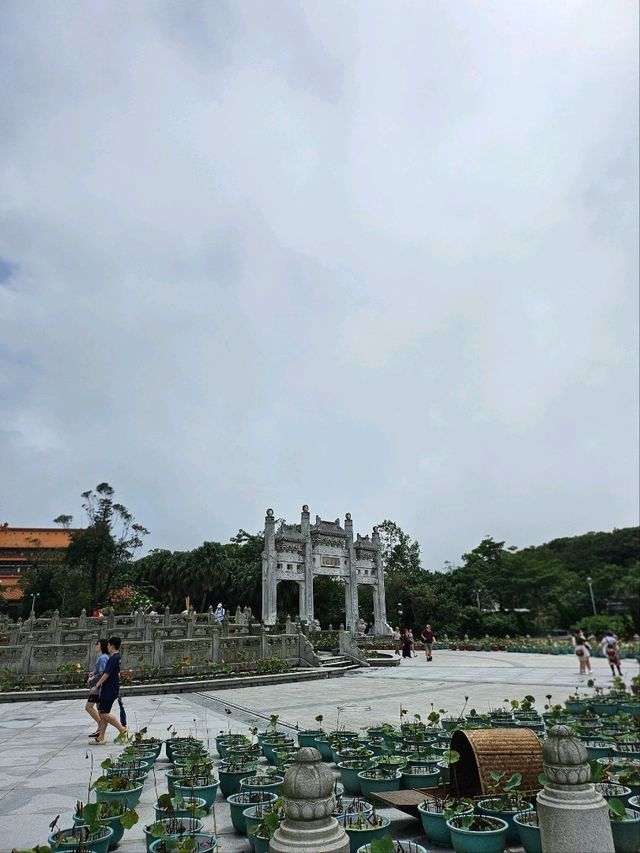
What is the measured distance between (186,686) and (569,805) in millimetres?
15041

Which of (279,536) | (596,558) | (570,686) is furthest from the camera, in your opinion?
Answer: (596,558)

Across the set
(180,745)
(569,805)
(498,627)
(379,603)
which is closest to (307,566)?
(379,603)

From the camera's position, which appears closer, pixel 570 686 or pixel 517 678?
pixel 570 686

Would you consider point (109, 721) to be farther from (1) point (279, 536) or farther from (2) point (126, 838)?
(1) point (279, 536)

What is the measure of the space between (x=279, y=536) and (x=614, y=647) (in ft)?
58.0

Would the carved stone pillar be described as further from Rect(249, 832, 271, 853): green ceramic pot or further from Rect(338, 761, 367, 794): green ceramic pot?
Rect(338, 761, 367, 794): green ceramic pot

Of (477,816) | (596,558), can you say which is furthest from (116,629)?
(596,558)

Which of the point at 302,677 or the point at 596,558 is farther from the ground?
the point at 596,558

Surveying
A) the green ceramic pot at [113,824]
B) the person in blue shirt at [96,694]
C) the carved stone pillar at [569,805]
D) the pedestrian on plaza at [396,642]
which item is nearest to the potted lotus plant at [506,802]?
the carved stone pillar at [569,805]

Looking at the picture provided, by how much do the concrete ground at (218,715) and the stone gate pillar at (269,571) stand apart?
904 cm

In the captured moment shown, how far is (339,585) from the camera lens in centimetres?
4466

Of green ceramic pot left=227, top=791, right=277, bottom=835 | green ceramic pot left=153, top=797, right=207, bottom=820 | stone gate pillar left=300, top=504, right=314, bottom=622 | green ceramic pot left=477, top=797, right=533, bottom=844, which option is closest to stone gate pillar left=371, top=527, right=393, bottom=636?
stone gate pillar left=300, top=504, right=314, bottom=622

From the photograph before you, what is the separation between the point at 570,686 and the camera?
1647 cm

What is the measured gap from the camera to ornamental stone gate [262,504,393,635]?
31.9 meters
